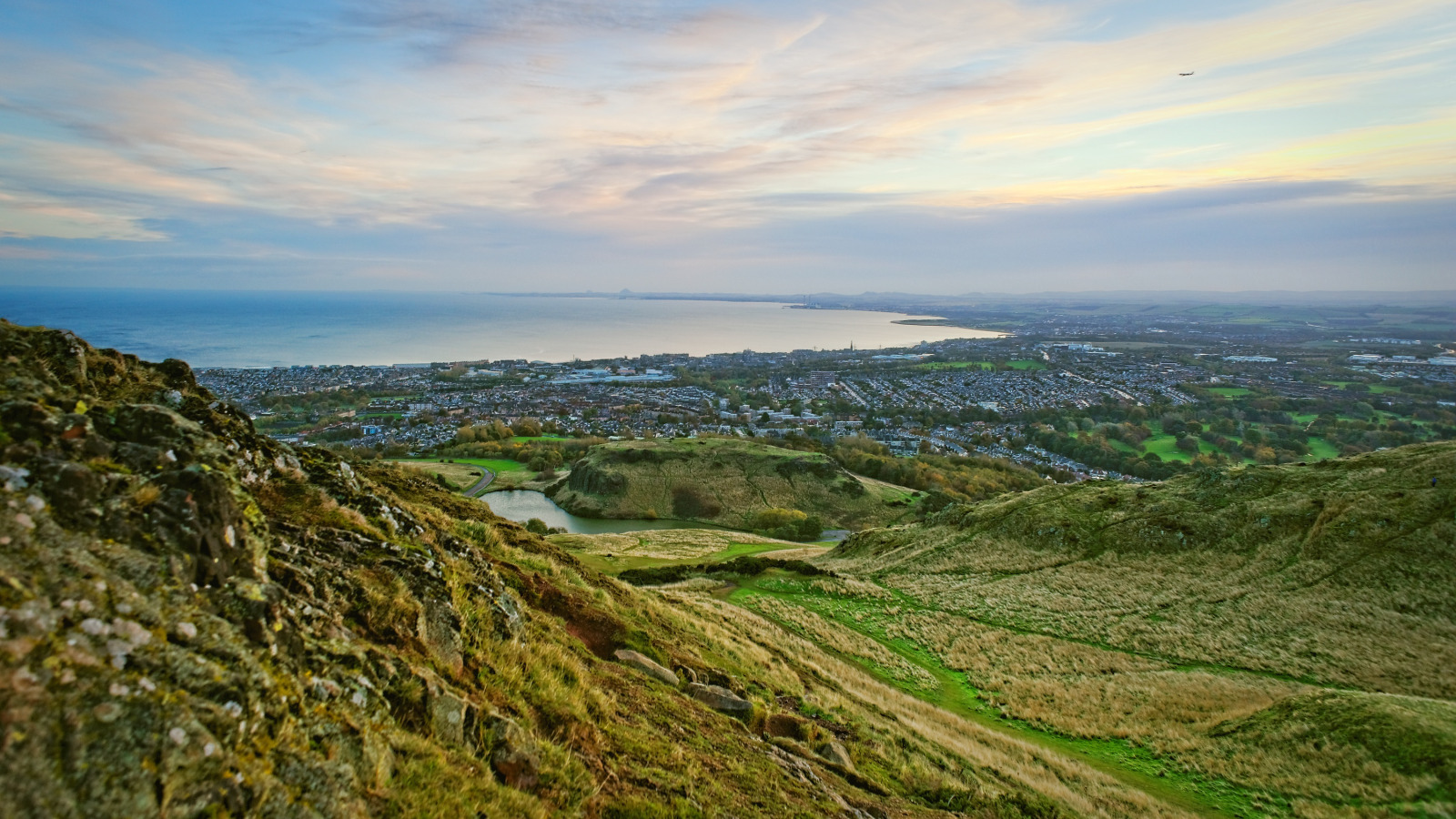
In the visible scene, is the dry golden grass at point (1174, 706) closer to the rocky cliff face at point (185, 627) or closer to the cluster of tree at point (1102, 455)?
the rocky cliff face at point (185, 627)

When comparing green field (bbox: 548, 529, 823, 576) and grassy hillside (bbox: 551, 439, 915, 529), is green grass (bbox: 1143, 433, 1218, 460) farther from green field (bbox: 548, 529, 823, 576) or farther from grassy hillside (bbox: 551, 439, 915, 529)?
green field (bbox: 548, 529, 823, 576)

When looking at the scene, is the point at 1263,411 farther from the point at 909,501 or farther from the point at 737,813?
the point at 737,813

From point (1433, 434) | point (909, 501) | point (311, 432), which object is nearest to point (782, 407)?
point (909, 501)

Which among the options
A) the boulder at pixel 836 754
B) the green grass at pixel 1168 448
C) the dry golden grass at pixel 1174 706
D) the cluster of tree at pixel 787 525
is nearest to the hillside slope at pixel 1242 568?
the dry golden grass at pixel 1174 706

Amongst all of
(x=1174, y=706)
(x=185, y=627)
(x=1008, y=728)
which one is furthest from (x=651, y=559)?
(x=185, y=627)

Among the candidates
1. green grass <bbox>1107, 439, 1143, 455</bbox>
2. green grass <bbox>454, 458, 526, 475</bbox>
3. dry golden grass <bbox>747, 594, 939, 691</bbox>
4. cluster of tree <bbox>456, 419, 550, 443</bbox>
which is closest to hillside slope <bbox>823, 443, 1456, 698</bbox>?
dry golden grass <bbox>747, 594, 939, 691</bbox>
